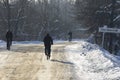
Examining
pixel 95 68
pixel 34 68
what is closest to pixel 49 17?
pixel 34 68

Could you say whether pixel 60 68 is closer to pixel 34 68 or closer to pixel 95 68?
pixel 34 68

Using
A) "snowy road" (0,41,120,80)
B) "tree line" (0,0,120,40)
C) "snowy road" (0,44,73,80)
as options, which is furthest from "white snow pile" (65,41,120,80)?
"tree line" (0,0,120,40)

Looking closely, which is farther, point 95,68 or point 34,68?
point 34,68

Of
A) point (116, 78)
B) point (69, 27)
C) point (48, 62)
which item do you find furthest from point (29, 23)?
point (116, 78)

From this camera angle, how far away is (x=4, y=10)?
271 feet

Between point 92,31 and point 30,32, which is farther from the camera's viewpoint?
point 30,32

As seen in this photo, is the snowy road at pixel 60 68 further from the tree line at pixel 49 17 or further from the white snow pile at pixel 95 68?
the tree line at pixel 49 17

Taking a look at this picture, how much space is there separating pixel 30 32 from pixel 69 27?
22034 millimetres

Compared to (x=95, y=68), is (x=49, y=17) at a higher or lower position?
lower

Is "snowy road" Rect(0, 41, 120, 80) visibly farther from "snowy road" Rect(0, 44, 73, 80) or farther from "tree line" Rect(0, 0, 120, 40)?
"tree line" Rect(0, 0, 120, 40)

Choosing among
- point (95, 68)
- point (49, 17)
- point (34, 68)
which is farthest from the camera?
point (49, 17)

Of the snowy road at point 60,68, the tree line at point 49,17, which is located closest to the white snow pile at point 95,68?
the snowy road at point 60,68

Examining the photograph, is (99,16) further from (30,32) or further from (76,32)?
(76,32)

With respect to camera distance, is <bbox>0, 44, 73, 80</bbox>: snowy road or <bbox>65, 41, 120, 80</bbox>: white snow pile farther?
<bbox>0, 44, 73, 80</bbox>: snowy road
